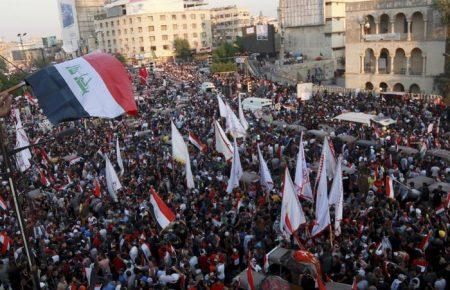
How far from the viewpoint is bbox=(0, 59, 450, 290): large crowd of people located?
9.47 metres

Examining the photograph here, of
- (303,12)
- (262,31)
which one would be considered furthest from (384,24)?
(262,31)

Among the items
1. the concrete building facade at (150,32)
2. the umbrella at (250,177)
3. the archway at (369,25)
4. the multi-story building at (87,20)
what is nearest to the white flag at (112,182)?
the umbrella at (250,177)

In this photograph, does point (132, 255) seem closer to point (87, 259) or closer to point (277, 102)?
point (87, 259)

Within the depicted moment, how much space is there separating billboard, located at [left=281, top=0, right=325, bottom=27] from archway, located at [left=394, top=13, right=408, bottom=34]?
53.7ft

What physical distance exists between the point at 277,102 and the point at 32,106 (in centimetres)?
2062

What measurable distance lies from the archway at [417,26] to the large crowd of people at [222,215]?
46.5 feet

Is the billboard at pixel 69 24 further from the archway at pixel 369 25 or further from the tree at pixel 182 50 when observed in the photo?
the archway at pixel 369 25

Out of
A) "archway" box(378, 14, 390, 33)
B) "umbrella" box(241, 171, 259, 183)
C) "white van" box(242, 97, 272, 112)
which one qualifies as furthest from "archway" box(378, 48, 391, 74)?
"umbrella" box(241, 171, 259, 183)

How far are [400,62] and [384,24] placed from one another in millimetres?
3391

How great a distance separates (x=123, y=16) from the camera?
90.4 metres

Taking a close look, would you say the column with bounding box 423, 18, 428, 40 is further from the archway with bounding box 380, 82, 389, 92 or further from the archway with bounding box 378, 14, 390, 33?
the archway with bounding box 380, 82, 389, 92

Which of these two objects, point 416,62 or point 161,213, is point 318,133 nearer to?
point 161,213

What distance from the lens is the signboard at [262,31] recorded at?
59812 mm

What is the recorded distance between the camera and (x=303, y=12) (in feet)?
181
